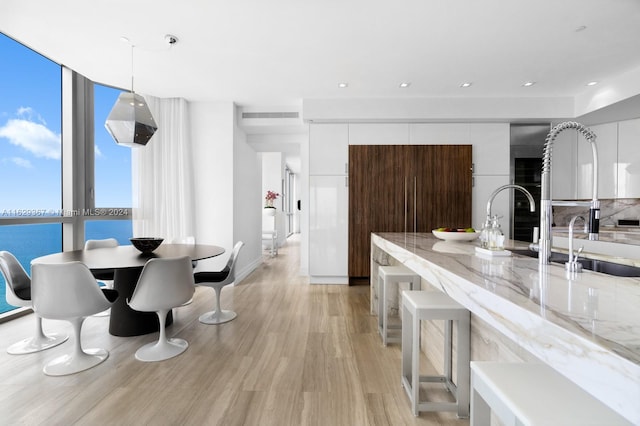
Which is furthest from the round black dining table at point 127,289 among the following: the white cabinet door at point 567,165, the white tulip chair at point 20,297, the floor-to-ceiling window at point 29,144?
the white cabinet door at point 567,165

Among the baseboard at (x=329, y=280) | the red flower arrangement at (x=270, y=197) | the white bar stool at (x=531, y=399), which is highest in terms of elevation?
the red flower arrangement at (x=270, y=197)

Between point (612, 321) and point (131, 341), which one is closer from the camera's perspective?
point (612, 321)

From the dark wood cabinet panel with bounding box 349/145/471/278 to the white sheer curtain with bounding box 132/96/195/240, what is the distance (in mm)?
2404

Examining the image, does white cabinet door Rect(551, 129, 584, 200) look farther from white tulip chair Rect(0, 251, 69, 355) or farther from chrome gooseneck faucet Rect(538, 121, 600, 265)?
white tulip chair Rect(0, 251, 69, 355)

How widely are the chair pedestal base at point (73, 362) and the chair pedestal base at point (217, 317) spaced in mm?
883

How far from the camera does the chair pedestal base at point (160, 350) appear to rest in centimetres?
233

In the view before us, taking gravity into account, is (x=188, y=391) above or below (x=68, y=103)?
below

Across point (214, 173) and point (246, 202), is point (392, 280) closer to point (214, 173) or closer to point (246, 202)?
point (214, 173)

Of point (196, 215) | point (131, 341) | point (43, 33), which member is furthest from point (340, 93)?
point (131, 341)

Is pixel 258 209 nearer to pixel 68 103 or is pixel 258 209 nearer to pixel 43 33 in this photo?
pixel 68 103

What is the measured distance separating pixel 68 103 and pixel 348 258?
4099 mm

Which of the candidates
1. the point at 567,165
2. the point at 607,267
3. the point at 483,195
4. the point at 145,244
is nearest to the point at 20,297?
the point at 145,244

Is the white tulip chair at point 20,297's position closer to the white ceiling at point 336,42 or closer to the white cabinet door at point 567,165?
the white ceiling at point 336,42

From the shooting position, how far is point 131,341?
2656 millimetres
